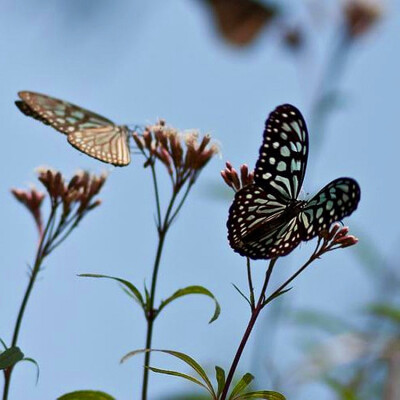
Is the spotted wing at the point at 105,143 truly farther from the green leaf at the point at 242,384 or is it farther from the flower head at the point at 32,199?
the green leaf at the point at 242,384

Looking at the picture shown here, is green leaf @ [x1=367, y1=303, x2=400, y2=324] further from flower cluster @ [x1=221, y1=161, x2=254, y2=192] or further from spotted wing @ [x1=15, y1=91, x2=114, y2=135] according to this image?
spotted wing @ [x1=15, y1=91, x2=114, y2=135]

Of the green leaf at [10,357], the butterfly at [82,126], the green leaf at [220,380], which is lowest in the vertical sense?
the green leaf at [10,357]

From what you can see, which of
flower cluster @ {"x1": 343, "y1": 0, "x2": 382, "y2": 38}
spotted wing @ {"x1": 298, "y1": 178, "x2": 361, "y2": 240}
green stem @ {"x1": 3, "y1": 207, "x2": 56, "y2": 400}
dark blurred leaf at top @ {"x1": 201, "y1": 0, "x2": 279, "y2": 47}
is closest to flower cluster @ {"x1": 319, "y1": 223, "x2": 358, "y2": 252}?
spotted wing @ {"x1": 298, "y1": 178, "x2": 361, "y2": 240}

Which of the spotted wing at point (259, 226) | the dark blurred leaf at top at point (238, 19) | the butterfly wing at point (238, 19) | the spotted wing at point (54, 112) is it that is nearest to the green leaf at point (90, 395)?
the spotted wing at point (259, 226)

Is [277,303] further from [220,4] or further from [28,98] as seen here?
[220,4]

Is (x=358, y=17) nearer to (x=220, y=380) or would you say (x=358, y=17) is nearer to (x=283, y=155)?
(x=283, y=155)

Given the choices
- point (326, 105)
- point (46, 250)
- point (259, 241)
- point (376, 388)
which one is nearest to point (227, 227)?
point (259, 241)
